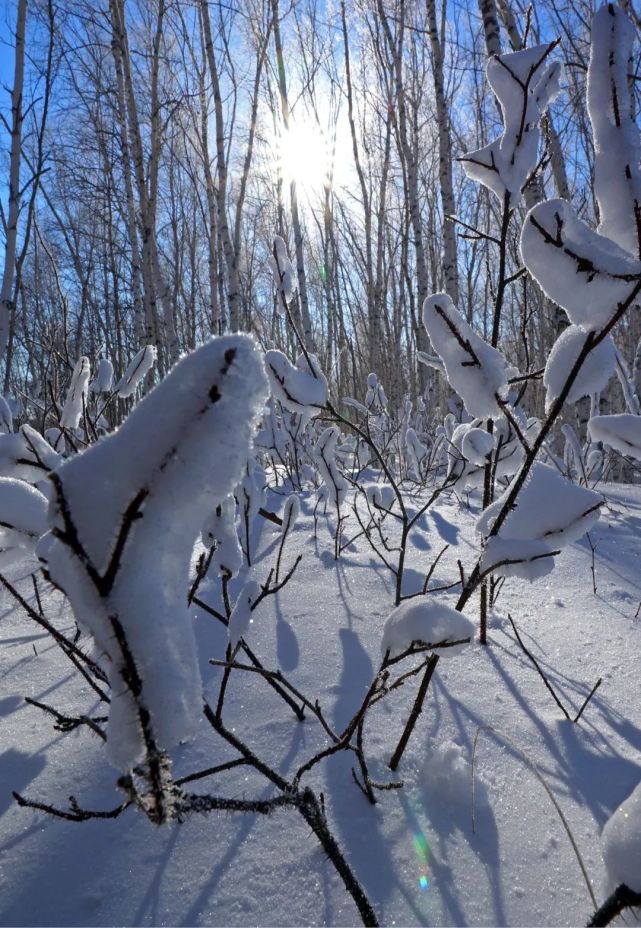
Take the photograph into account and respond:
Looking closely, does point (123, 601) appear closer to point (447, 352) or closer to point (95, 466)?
point (95, 466)

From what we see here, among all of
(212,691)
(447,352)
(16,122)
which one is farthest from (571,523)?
(16,122)

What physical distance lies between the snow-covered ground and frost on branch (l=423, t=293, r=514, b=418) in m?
0.59

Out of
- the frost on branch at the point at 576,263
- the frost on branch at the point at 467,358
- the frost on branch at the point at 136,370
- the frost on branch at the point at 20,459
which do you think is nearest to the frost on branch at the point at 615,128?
the frost on branch at the point at 576,263

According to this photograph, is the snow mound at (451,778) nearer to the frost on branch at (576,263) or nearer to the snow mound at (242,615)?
the snow mound at (242,615)

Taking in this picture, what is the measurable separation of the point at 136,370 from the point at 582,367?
1188mm

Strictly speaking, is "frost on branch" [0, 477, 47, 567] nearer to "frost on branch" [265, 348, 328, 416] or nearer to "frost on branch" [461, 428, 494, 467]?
"frost on branch" [265, 348, 328, 416]

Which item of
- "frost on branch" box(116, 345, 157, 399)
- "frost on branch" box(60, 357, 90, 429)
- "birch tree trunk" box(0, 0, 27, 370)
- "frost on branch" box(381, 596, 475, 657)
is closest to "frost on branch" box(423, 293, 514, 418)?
"frost on branch" box(381, 596, 475, 657)

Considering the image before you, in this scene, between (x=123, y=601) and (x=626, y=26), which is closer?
(x=123, y=601)

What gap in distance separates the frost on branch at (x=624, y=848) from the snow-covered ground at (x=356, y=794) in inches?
3.8

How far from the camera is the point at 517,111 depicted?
0.88 m

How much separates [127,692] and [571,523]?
0.63 m

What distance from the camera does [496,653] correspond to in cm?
125

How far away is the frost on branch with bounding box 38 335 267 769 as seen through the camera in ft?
1.07

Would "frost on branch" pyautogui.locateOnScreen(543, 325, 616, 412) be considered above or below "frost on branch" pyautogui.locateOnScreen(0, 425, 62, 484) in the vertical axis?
above
